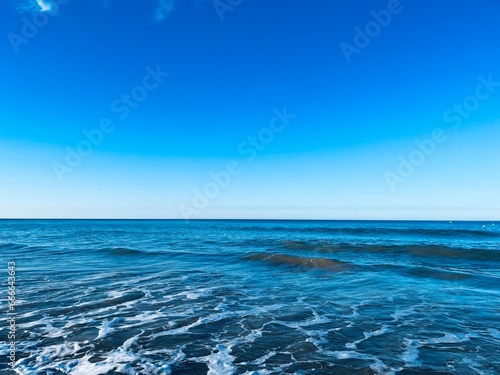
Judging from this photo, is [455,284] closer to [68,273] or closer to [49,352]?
[49,352]

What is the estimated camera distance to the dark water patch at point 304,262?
62.9 feet

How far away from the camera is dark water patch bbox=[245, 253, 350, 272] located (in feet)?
62.9

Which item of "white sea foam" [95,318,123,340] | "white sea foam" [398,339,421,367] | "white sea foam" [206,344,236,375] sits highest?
"white sea foam" [95,318,123,340]

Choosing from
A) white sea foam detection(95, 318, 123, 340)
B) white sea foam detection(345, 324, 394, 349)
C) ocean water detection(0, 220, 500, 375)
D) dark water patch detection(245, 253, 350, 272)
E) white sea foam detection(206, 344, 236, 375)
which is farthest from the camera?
dark water patch detection(245, 253, 350, 272)

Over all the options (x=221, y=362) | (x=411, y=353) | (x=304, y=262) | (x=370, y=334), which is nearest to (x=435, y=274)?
(x=304, y=262)

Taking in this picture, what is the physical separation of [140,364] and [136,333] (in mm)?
1912

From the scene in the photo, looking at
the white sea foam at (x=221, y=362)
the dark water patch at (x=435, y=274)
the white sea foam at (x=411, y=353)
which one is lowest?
the dark water patch at (x=435, y=274)

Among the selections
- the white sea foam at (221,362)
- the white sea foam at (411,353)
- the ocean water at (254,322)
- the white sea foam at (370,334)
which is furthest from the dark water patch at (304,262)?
the white sea foam at (221,362)

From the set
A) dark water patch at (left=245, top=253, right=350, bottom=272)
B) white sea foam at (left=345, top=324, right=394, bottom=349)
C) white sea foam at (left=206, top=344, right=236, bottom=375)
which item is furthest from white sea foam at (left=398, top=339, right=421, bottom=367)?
dark water patch at (left=245, top=253, right=350, bottom=272)

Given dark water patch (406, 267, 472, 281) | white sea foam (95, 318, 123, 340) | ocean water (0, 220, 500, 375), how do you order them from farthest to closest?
dark water patch (406, 267, 472, 281) < white sea foam (95, 318, 123, 340) < ocean water (0, 220, 500, 375)

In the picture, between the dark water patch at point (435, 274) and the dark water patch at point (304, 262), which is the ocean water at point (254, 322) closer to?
the dark water patch at point (435, 274)

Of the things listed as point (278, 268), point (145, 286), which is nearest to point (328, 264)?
point (278, 268)

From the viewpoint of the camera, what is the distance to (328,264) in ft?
65.3

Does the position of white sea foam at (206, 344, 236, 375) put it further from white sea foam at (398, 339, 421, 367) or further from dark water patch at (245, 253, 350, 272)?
dark water patch at (245, 253, 350, 272)
